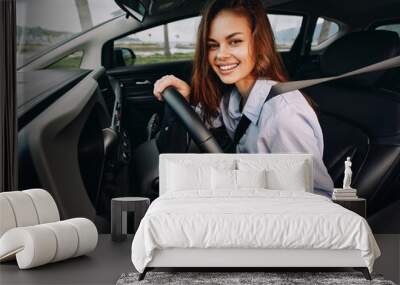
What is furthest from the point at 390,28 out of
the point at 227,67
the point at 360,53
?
the point at 227,67

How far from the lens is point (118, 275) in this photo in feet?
18.2

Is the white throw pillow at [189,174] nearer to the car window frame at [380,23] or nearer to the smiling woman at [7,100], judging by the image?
the smiling woman at [7,100]

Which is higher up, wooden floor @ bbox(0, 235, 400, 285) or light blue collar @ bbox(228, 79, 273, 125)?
light blue collar @ bbox(228, 79, 273, 125)

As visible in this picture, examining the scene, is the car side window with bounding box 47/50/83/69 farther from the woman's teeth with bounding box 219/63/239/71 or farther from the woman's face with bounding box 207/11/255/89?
the woman's teeth with bounding box 219/63/239/71

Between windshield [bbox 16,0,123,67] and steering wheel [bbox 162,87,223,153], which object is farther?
windshield [bbox 16,0,123,67]

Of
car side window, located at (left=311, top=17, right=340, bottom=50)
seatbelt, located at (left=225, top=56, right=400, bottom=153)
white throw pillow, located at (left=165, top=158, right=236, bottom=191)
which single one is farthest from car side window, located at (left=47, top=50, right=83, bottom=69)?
car side window, located at (left=311, top=17, right=340, bottom=50)

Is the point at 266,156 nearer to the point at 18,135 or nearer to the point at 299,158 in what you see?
the point at 299,158

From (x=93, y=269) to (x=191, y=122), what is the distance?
2444 millimetres

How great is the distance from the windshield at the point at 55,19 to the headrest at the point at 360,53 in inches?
94.2

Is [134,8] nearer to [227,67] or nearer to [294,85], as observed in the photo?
[227,67]

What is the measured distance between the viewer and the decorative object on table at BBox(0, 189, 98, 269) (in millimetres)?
5652

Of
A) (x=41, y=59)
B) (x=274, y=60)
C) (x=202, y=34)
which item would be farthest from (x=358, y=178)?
(x=41, y=59)

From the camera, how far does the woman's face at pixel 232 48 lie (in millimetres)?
7621

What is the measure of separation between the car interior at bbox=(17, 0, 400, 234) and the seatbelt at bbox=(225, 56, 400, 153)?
0.05 m
